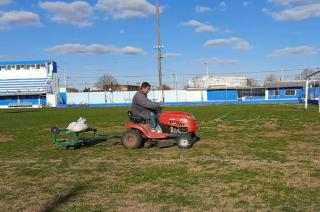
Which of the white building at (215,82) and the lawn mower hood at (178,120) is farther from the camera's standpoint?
the white building at (215,82)

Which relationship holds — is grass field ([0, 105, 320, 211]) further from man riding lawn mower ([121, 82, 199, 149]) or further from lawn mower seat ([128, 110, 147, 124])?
lawn mower seat ([128, 110, 147, 124])

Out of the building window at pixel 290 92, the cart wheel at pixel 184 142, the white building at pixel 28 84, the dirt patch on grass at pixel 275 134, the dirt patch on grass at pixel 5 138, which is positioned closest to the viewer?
the cart wheel at pixel 184 142

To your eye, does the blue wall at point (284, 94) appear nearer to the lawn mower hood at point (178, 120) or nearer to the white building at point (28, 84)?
the white building at point (28, 84)

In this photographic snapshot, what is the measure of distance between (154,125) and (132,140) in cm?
70

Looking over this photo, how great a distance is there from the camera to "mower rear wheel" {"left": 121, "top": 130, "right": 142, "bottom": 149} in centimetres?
1068

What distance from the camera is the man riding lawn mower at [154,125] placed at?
1059cm

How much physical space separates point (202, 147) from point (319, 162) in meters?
3.28

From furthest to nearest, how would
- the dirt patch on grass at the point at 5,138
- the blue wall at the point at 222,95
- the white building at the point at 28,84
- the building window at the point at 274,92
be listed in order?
the white building at the point at 28,84
the blue wall at the point at 222,95
the building window at the point at 274,92
the dirt patch on grass at the point at 5,138

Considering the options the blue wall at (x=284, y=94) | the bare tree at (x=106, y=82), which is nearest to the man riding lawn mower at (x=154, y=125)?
the blue wall at (x=284, y=94)

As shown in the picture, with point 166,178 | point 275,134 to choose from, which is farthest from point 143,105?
point 275,134

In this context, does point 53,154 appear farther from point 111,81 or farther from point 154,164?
point 111,81

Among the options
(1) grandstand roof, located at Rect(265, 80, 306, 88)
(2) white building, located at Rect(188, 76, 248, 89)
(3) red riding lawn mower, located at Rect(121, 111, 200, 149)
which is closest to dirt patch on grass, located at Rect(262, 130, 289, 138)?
(3) red riding lawn mower, located at Rect(121, 111, 200, 149)

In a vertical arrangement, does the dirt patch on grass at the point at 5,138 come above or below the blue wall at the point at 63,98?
below

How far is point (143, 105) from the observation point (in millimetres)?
10586
